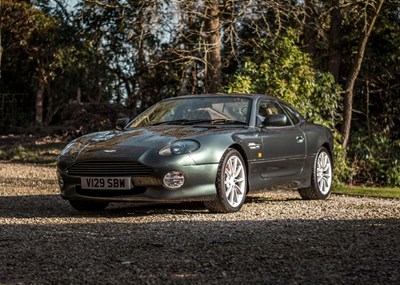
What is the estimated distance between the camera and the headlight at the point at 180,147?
8023 mm

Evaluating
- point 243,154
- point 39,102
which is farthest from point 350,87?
point 39,102

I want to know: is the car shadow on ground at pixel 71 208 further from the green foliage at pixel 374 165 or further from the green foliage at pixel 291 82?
the green foliage at pixel 374 165

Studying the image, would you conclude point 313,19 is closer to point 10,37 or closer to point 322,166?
point 322,166

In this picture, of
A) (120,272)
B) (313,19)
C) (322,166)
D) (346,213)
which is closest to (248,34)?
(313,19)

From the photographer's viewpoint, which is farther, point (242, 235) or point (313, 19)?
point (313, 19)

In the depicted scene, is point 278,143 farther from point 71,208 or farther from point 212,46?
point 212,46

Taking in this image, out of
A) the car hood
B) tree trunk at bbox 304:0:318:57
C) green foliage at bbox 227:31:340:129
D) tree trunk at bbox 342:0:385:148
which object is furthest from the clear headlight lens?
tree trunk at bbox 304:0:318:57

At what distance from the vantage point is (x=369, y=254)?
5.48 m

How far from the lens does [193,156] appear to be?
804 cm

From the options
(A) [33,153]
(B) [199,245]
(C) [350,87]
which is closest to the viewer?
(B) [199,245]

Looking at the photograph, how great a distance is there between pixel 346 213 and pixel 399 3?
40.0 ft

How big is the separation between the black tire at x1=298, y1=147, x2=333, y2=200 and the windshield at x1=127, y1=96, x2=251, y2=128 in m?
1.52

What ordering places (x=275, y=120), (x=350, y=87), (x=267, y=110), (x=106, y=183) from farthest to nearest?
(x=350, y=87)
(x=267, y=110)
(x=275, y=120)
(x=106, y=183)

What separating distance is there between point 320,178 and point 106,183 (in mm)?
3542
